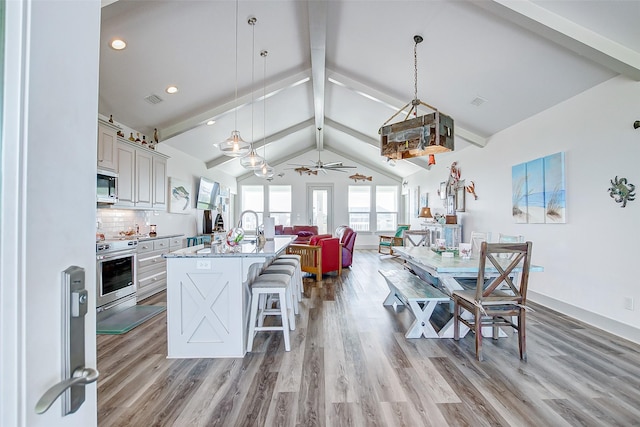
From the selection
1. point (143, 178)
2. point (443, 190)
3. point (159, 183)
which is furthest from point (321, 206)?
point (143, 178)

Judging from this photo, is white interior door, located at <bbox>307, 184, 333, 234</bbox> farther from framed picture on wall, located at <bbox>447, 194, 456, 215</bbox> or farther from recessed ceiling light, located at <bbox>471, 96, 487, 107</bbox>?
recessed ceiling light, located at <bbox>471, 96, 487, 107</bbox>

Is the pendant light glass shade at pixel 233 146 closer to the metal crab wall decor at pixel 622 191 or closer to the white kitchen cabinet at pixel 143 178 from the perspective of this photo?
the white kitchen cabinet at pixel 143 178

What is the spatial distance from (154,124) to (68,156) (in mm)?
5352

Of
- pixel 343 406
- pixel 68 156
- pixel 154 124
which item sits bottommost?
pixel 343 406

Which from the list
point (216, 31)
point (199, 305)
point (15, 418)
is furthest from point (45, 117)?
point (216, 31)

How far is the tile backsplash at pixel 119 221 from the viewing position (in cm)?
413

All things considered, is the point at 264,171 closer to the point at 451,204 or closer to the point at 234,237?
the point at 234,237

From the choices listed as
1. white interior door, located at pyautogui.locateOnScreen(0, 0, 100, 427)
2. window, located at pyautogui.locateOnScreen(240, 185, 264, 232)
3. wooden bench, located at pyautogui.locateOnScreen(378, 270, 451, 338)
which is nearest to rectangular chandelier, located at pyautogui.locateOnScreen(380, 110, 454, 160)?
wooden bench, located at pyautogui.locateOnScreen(378, 270, 451, 338)

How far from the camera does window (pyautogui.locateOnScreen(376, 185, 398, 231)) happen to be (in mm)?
10797

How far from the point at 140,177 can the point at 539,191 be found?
552 cm

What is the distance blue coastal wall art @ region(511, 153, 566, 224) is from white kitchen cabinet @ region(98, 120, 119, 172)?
5.41m

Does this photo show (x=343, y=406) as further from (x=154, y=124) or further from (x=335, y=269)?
(x=154, y=124)

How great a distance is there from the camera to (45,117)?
18.1 inches

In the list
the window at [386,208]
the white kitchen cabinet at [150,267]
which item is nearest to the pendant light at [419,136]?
the white kitchen cabinet at [150,267]
